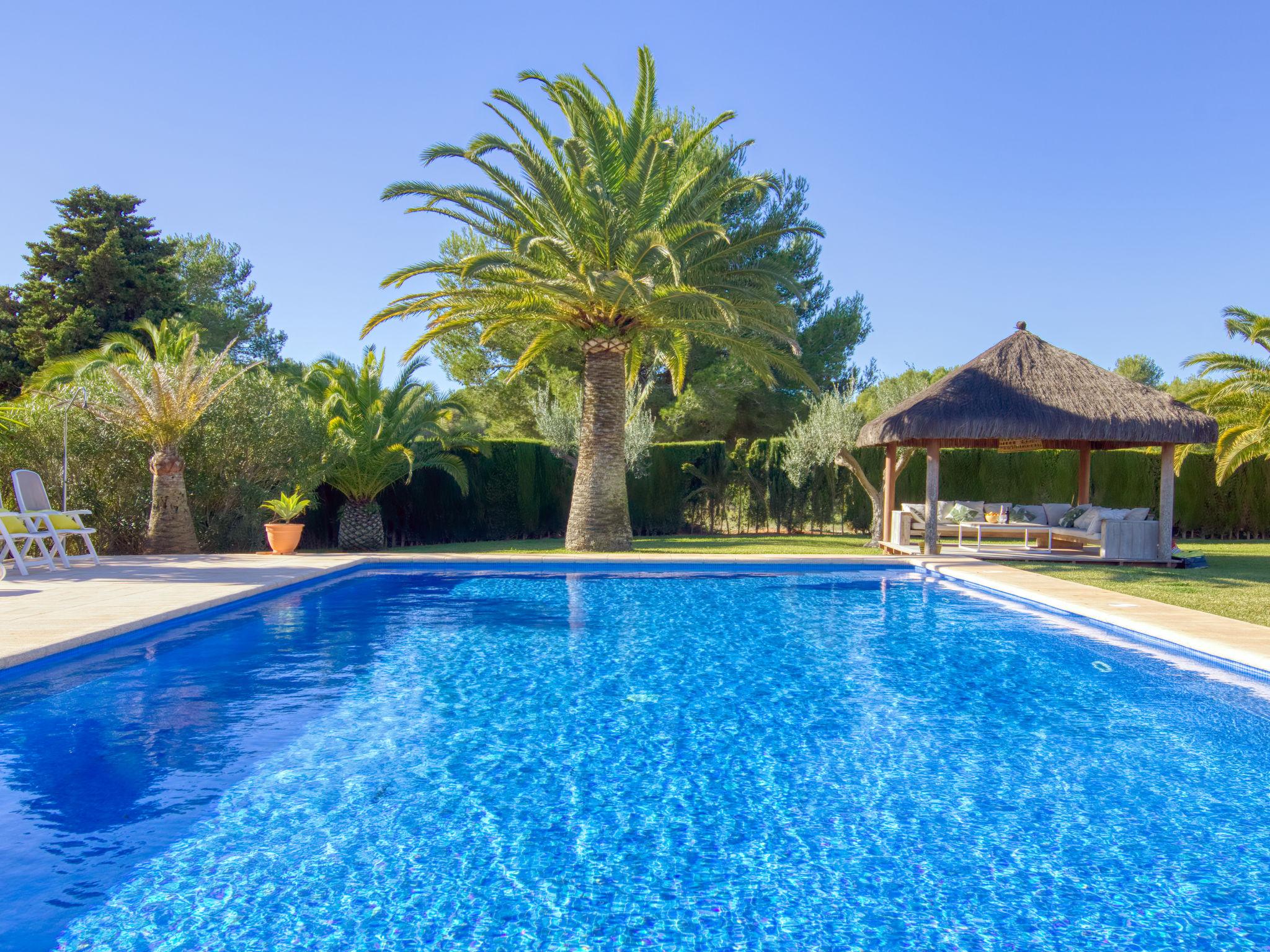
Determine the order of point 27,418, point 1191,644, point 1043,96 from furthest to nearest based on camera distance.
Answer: point 1043,96, point 27,418, point 1191,644

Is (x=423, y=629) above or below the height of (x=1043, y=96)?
below

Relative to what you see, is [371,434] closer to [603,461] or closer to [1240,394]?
[603,461]

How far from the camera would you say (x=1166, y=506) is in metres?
13.6

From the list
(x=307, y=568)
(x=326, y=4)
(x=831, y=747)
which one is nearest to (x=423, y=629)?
(x=307, y=568)

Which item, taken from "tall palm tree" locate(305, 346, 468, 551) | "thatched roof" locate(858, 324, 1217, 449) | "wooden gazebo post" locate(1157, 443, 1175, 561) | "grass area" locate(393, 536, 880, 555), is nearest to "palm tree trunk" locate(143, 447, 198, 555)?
"tall palm tree" locate(305, 346, 468, 551)

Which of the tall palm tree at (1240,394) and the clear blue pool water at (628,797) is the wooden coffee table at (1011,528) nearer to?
the tall palm tree at (1240,394)

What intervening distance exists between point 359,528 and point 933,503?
380 inches

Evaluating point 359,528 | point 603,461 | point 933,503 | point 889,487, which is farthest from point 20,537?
point 889,487

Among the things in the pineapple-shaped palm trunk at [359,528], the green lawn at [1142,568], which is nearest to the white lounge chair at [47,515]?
the pineapple-shaped palm trunk at [359,528]

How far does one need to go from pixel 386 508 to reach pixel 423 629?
28.8 feet

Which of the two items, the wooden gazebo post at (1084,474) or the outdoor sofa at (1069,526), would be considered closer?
the outdoor sofa at (1069,526)

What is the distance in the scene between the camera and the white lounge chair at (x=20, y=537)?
9.80 metres

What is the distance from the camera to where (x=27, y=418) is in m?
12.4

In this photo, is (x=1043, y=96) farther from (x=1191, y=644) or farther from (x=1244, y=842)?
(x=1244, y=842)
